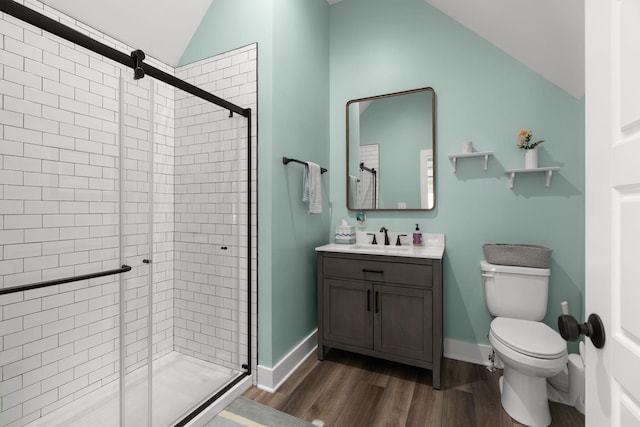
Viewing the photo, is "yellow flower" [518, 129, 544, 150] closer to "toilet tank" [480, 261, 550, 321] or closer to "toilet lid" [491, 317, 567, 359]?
"toilet tank" [480, 261, 550, 321]

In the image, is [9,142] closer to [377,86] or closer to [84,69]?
[84,69]

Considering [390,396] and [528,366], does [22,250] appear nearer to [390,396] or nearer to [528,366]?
[390,396]

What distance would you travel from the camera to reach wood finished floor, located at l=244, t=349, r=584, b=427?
172 centimetres

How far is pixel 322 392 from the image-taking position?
1982mm

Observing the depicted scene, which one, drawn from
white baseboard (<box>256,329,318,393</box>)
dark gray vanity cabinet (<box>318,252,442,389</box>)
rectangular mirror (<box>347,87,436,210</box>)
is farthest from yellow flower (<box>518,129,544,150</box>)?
white baseboard (<box>256,329,318,393</box>)

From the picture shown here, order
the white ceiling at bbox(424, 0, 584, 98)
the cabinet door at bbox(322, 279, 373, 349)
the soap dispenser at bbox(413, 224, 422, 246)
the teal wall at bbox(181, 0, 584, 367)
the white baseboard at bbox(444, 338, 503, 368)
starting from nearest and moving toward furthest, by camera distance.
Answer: the white ceiling at bbox(424, 0, 584, 98)
the teal wall at bbox(181, 0, 584, 367)
the cabinet door at bbox(322, 279, 373, 349)
the white baseboard at bbox(444, 338, 503, 368)
the soap dispenser at bbox(413, 224, 422, 246)

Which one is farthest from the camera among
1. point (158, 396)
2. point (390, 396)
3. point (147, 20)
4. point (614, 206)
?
point (147, 20)

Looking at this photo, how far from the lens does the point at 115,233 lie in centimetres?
152

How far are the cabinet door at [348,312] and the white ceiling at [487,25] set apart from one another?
2008 mm

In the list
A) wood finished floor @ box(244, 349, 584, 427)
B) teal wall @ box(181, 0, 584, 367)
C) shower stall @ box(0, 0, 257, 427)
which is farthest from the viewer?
teal wall @ box(181, 0, 584, 367)

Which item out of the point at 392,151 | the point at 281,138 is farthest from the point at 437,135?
the point at 281,138

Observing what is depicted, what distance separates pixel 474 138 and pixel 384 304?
4.84 feet

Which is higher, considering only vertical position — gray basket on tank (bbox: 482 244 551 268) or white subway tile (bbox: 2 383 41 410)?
gray basket on tank (bbox: 482 244 551 268)

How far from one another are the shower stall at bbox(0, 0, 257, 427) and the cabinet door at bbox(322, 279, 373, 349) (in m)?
0.59
